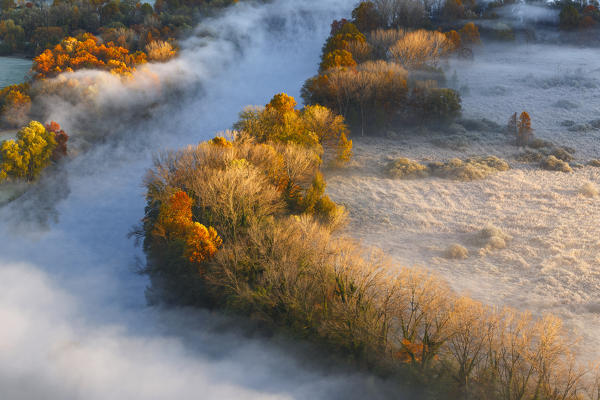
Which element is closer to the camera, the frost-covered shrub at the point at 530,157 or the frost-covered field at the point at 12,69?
the frost-covered shrub at the point at 530,157

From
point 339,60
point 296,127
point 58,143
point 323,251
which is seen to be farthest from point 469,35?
point 323,251

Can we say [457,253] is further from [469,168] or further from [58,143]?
[58,143]

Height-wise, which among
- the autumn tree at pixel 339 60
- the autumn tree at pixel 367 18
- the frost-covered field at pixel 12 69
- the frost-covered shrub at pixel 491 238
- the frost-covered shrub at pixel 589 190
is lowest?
the frost-covered shrub at pixel 491 238

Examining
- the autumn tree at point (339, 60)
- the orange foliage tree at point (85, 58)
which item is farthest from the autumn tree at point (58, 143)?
the autumn tree at point (339, 60)

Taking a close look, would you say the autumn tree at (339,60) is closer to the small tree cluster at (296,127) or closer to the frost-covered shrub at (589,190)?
the small tree cluster at (296,127)

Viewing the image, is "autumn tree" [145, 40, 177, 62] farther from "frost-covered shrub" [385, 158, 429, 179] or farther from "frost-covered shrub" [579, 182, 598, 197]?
"frost-covered shrub" [579, 182, 598, 197]
